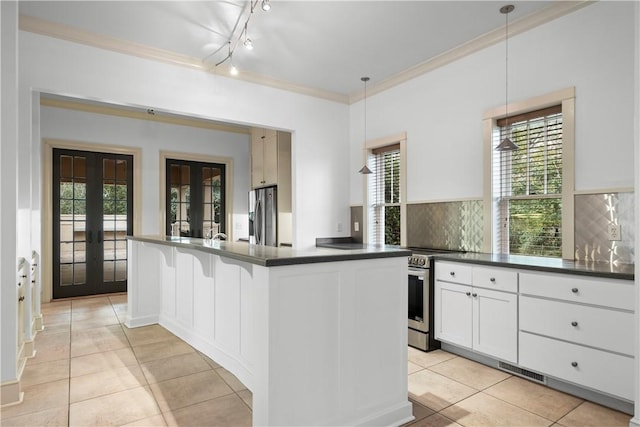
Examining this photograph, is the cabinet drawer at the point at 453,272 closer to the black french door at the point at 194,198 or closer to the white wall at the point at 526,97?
the white wall at the point at 526,97

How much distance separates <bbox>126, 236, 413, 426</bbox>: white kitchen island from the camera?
183cm

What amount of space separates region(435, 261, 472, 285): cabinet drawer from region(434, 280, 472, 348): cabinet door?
4cm

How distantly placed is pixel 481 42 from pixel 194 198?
16.7 feet

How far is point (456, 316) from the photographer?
3.28 meters

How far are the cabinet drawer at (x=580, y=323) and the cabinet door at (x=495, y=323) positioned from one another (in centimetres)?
9

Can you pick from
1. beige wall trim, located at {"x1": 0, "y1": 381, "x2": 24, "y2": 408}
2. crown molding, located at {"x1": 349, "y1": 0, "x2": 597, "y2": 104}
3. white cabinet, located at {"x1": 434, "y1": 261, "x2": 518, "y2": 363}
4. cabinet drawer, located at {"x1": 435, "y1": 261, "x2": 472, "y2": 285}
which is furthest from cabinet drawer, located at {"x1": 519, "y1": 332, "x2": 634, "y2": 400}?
beige wall trim, located at {"x1": 0, "y1": 381, "x2": 24, "y2": 408}

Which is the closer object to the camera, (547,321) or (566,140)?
(547,321)

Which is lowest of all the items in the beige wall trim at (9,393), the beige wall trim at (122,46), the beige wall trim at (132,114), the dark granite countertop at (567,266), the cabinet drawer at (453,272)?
the beige wall trim at (9,393)

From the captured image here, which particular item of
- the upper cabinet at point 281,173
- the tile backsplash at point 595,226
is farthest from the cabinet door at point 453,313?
the upper cabinet at point 281,173

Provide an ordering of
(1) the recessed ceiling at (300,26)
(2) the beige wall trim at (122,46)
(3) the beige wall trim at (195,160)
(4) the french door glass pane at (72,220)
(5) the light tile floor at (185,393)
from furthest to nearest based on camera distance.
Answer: (3) the beige wall trim at (195,160)
(4) the french door glass pane at (72,220)
(2) the beige wall trim at (122,46)
(1) the recessed ceiling at (300,26)
(5) the light tile floor at (185,393)

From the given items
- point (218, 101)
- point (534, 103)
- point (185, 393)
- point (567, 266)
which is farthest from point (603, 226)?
point (218, 101)

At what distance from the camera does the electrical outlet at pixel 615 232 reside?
9.03 feet

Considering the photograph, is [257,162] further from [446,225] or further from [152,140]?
[446,225]

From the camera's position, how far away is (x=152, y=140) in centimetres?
626
